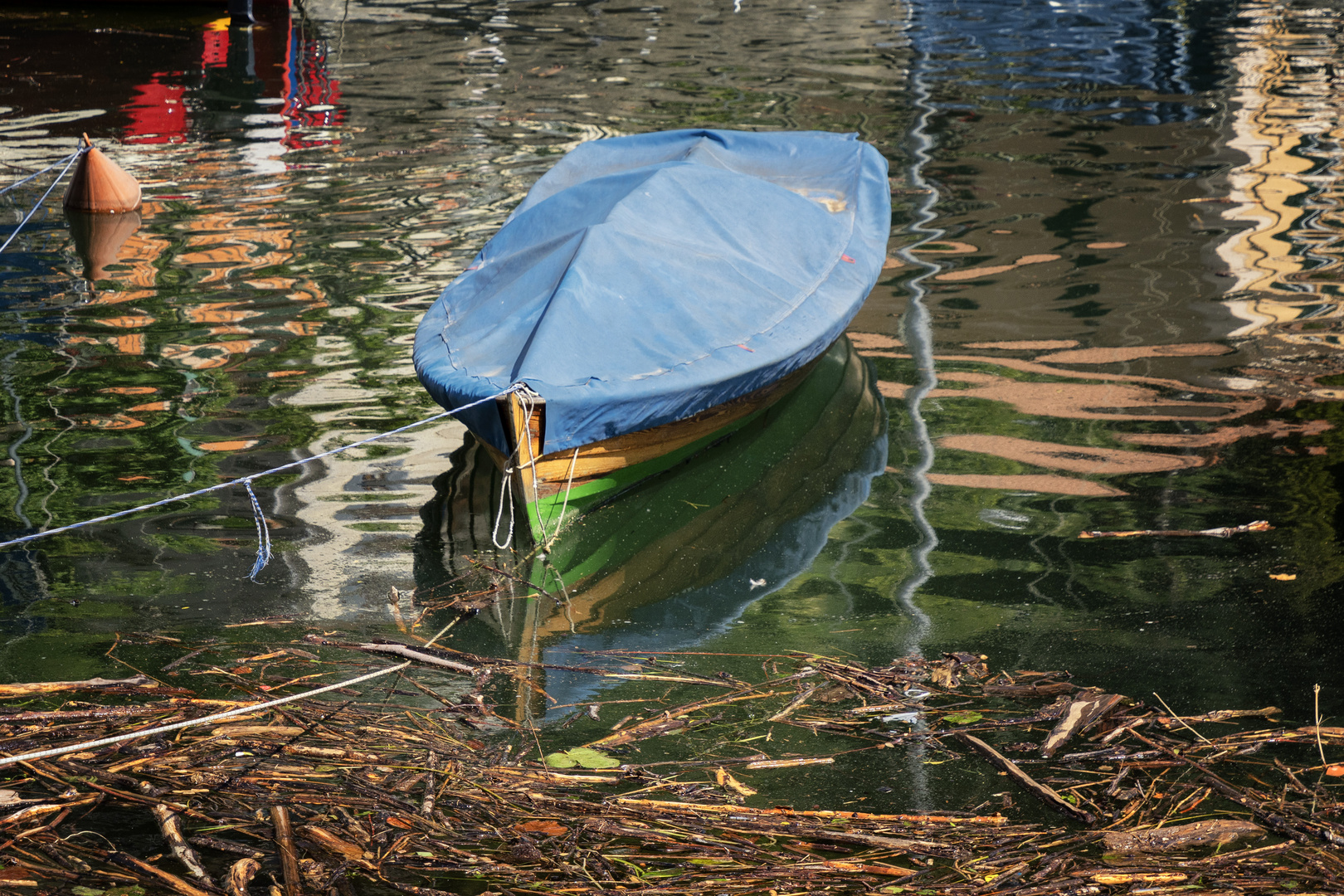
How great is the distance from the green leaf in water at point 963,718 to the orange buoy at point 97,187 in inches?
390

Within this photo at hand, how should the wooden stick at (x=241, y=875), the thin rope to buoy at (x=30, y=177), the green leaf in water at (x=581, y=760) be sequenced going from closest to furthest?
the wooden stick at (x=241, y=875)
the green leaf in water at (x=581, y=760)
the thin rope to buoy at (x=30, y=177)

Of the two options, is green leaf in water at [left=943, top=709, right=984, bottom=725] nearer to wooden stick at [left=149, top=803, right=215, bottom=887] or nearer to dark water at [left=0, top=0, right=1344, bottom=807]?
dark water at [left=0, top=0, right=1344, bottom=807]

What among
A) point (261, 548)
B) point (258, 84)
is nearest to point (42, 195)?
point (258, 84)

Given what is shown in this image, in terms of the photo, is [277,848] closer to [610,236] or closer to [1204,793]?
[1204,793]

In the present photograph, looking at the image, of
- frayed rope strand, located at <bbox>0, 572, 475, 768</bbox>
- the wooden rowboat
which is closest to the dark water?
the wooden rowboat

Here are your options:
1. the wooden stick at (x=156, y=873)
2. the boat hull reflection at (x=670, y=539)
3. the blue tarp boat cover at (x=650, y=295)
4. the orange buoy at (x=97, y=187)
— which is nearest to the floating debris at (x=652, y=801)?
the wooden stick at (x=156, y=873)

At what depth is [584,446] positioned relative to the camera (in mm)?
5672

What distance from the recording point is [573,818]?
12.6 feet

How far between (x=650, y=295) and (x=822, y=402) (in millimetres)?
1789

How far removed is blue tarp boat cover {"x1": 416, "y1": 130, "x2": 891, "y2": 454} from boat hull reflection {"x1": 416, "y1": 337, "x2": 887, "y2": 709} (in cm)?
61

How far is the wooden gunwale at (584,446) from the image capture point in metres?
5.39

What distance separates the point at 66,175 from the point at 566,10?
1362cm

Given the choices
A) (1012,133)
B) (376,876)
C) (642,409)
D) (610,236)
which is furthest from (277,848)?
(1012,133)

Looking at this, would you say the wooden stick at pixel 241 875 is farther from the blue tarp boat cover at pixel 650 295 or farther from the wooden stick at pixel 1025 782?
the wooden stick at pixel 1025 782
